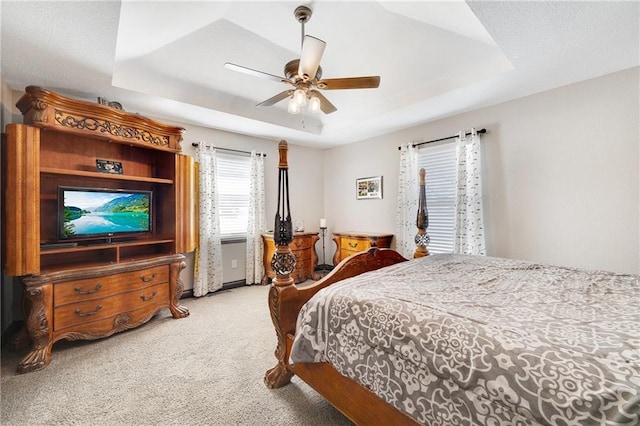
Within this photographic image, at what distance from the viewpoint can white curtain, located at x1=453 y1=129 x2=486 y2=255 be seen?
335 cm

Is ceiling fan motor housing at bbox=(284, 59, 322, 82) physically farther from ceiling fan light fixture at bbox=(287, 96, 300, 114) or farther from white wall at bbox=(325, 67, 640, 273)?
white wall at bbox=(325, 67, 640, 273)

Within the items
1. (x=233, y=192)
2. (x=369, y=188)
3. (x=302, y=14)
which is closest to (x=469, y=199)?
(x=369, y=188)

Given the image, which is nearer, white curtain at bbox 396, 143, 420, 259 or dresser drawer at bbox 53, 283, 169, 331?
dresser drawer at bbox 53, 283, 169, 331

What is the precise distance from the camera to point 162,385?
192cm

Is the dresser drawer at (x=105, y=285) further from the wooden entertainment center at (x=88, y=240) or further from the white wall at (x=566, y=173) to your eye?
the white wall at (x=566, y=173)

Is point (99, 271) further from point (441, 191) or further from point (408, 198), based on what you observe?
point (441, 191)

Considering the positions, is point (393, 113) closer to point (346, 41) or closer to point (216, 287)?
point (346, 41)

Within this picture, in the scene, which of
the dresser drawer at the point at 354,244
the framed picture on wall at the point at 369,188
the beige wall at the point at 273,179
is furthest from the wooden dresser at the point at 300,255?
the framed picture on wall at the point at 369,188

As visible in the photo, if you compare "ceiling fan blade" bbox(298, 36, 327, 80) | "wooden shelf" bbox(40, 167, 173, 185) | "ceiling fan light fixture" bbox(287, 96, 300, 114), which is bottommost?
"wooden shelf" bbox(40, 167, 173, 185)

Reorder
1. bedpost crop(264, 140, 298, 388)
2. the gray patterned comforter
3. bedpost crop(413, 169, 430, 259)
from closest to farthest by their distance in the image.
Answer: the gray patterned comforter, bedpost crop(264, 140, 298, 388), bedpost crop(413, 169, 430, 259)

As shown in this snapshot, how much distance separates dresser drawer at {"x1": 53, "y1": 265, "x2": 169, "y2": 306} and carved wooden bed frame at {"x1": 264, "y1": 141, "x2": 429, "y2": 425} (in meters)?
1.81

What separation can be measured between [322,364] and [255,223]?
3192mm

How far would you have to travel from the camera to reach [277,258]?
179 centimetres

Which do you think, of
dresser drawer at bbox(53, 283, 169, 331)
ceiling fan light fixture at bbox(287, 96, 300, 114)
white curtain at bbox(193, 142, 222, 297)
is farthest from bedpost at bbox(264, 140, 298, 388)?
white curtain at bbox(193, 142, 222, 297)
